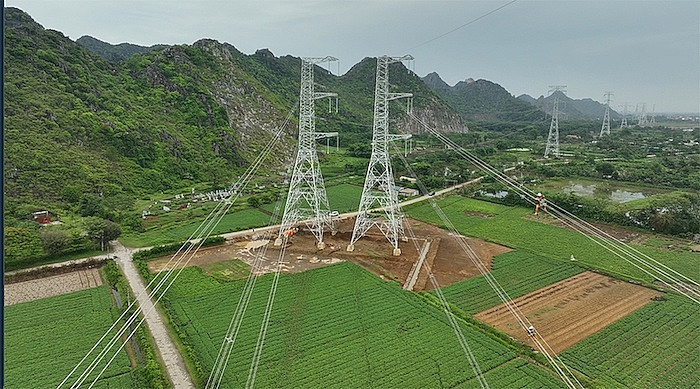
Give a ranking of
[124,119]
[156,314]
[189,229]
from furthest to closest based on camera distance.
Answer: [124,119], [189,229], [156,314]

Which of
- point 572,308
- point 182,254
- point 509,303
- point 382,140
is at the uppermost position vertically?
point 382,140

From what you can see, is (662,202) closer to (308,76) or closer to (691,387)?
(691,387)

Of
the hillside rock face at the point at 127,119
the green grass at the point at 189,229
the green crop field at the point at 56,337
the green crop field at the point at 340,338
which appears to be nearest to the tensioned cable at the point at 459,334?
the green crop field at the point at 340,338

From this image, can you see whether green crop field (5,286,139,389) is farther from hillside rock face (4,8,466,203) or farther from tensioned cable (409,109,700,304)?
tensioned cable (409,109,700,304)

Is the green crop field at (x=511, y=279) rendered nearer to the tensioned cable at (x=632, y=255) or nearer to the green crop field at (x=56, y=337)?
the tensioned cable at (x=632, y=255)

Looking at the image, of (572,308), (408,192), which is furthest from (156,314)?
(408,192)

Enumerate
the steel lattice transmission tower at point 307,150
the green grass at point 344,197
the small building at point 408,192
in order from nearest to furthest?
1. the steel lattice transmission tower at point 307,150
2. the green grass at point 344,197
3. the small building at point 408,192

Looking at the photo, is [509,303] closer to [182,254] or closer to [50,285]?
[182,254]
